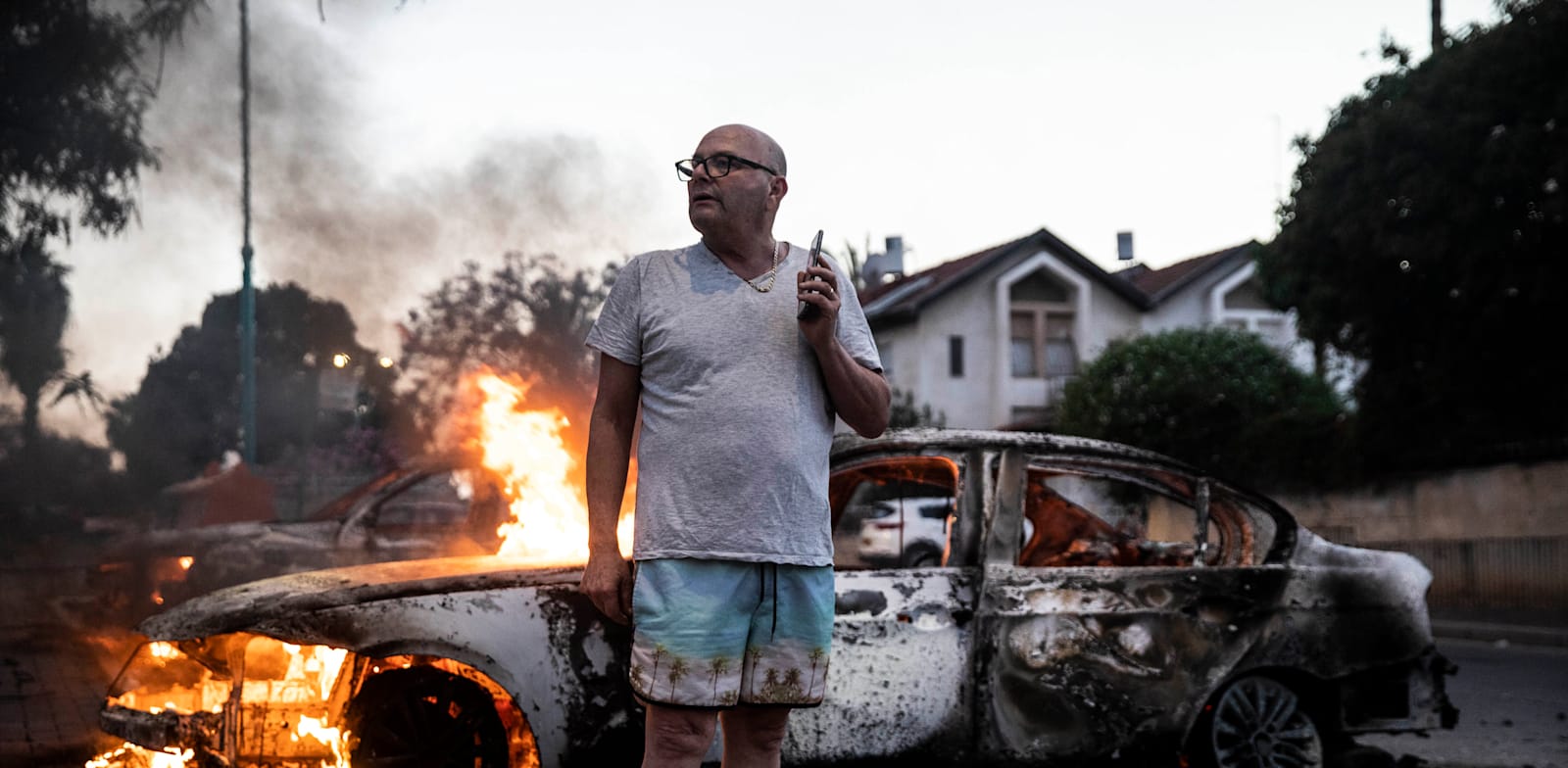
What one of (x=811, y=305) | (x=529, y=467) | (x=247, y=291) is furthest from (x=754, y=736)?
(x=247, y=291)

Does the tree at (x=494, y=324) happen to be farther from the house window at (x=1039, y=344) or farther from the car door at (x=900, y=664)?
the house window at (x=1039, y=344)

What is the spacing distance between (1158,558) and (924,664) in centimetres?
185

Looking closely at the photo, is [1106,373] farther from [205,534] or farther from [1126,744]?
[1126,744]

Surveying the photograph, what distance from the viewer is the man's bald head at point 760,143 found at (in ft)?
9.40

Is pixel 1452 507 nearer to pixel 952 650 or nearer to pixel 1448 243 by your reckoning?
pixel 1448 243

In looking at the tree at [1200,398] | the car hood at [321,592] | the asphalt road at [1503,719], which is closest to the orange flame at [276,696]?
the car hood at [321,592]

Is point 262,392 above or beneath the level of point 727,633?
above

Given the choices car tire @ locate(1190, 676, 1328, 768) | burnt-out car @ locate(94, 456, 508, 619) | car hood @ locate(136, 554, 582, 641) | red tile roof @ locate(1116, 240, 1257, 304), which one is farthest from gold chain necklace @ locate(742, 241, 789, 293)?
red tile roof @ locate(1116, 240, 1257, 304)

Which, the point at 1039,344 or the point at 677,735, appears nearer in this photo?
the point at 677,735

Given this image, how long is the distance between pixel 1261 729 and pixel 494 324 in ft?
43.1

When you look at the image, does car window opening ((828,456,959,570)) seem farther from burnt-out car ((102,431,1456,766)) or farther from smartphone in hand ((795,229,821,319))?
smartphone in hand ((795,229,821,319))

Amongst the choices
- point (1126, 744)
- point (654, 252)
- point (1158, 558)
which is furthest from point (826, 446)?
point (1158, 558)

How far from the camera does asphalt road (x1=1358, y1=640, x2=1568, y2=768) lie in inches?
261

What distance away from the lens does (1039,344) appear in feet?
131
